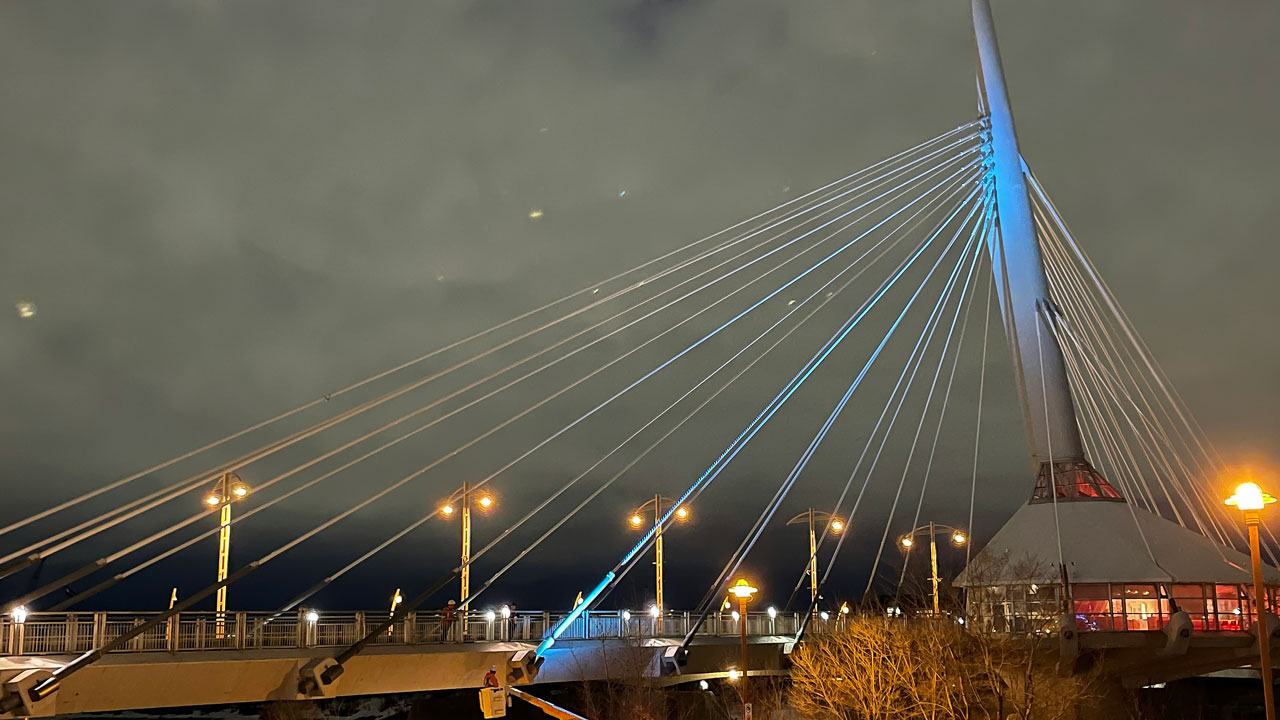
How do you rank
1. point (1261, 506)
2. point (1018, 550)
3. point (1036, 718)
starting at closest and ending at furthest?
1. point (1261, 506)
2. point (1036, 718)
3. point (1018, 550)

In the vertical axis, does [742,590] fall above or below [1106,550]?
below

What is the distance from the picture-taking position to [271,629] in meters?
29.3

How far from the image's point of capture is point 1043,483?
137 ft

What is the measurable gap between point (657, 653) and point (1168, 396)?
19170 mm

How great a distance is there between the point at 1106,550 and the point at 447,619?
22.3 metres

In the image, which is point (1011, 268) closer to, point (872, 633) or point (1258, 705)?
point (872, 633)

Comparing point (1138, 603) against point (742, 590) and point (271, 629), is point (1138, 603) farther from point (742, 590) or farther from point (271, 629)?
point (271, 629)

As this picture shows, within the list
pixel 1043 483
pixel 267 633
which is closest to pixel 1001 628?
pixel 1043 483


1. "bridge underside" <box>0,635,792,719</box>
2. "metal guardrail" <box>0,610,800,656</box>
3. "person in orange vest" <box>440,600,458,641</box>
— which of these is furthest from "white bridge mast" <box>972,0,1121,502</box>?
"person in orange vest" <box>440,600,458,641</box>

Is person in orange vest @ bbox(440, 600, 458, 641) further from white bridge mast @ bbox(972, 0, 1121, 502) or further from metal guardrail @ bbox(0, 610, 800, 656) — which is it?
white bridge mast @ bbox(972, 0, 1121, 502)

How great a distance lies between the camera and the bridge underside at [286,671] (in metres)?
24.5

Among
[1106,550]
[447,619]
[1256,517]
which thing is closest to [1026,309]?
[1106,550]

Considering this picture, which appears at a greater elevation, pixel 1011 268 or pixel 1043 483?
pixel 1011 268

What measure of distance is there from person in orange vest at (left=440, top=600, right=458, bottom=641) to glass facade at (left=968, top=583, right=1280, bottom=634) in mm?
16209
